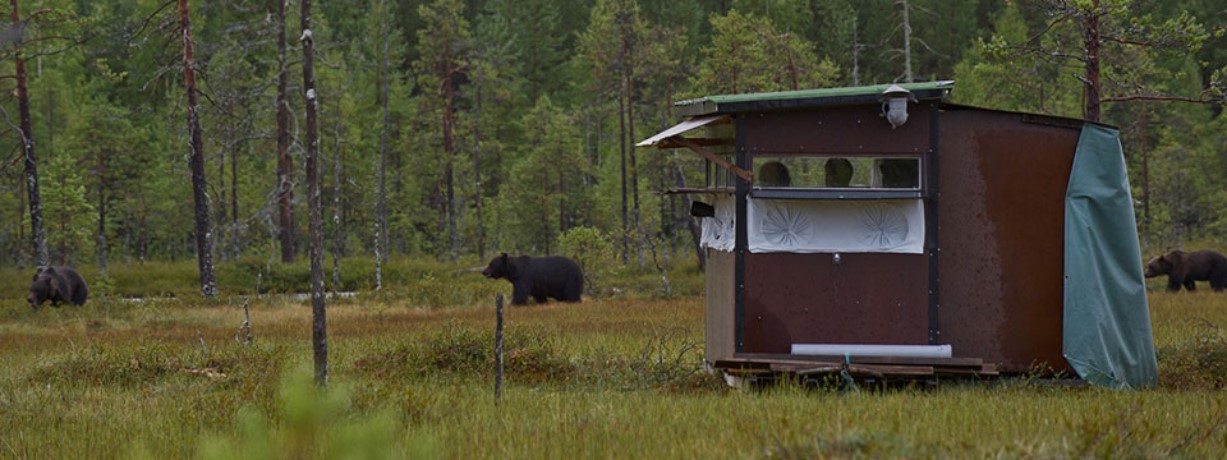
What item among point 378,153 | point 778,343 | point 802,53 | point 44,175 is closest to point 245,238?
point 378,153

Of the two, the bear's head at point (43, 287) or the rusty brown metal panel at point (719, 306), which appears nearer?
the rusty brown metal panel at point (719, 306)

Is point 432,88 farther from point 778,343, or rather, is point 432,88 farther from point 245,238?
point 778,343

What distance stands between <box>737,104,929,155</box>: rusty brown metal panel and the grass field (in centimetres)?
295

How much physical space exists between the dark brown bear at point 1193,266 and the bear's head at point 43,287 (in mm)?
30348

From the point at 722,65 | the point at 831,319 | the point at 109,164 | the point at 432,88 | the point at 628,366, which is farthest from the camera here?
the point at 432,88

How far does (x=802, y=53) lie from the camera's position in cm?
5025

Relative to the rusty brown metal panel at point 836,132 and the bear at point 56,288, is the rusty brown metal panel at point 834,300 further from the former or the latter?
the bear at point 56,288

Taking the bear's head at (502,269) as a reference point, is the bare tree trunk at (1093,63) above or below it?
above

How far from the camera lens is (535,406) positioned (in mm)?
12117

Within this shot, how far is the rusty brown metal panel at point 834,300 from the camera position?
558 inches

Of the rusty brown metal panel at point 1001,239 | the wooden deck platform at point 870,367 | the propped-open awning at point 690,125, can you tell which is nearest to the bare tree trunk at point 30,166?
the propped-open awning at point 690,125

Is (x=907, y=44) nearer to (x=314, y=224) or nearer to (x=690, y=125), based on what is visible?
(x=690, y=125)

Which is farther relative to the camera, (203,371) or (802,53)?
(802,53)

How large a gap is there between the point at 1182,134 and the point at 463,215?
121 feet
